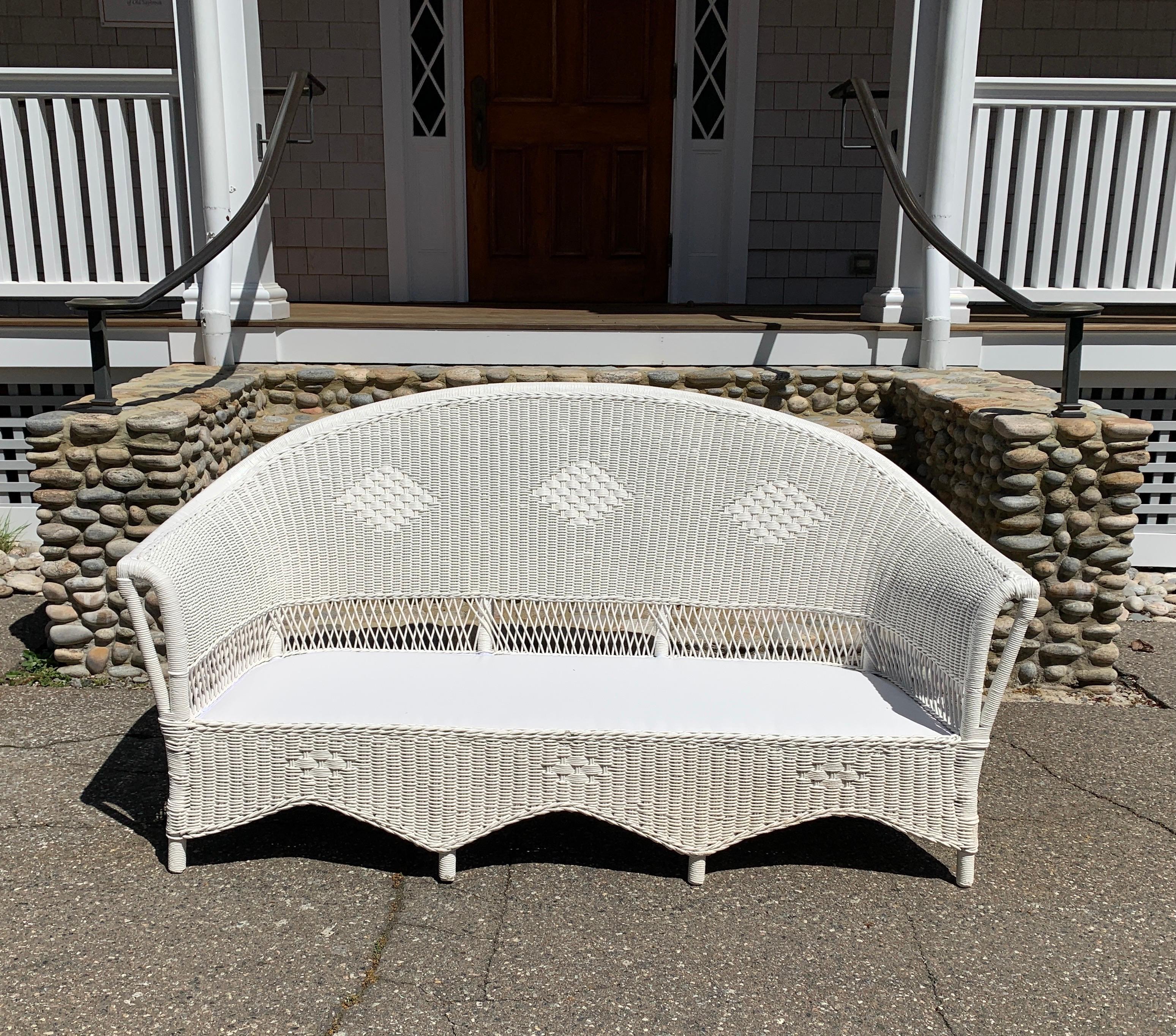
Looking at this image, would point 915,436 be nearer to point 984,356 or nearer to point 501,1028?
point 984,356

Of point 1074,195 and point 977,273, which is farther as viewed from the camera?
point 1074,195

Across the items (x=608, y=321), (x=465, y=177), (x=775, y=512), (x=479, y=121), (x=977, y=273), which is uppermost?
(x=479, y=121)

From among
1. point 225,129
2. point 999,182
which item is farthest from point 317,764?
point 999,182

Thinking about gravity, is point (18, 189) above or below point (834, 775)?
above

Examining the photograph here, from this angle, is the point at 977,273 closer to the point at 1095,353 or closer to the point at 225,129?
the point at 1095,353

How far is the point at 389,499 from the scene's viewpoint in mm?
2836

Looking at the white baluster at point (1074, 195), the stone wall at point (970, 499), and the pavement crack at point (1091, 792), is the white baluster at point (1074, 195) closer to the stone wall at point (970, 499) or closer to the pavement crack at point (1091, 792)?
the stone wall at point (970, 499)

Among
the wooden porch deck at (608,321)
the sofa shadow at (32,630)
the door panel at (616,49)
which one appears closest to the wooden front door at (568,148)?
the door panel at (616,49)


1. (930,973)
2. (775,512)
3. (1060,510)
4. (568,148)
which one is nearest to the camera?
(930,973)

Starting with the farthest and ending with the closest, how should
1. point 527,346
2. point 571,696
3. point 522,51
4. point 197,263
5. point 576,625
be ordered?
point 522,51 → point 527,346 → point 197,263 → point 576,625 → point 571,696

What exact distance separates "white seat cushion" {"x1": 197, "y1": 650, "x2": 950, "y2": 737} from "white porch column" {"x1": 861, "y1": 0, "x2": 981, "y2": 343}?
7.61 ft

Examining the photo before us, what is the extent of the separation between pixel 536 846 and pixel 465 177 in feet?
13.9

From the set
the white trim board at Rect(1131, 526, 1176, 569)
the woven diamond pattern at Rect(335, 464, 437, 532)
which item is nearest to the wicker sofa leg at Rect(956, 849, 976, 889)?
the woven diamond pattern at Rect(335, 464, 437, 532)

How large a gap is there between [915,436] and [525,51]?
3.04m
